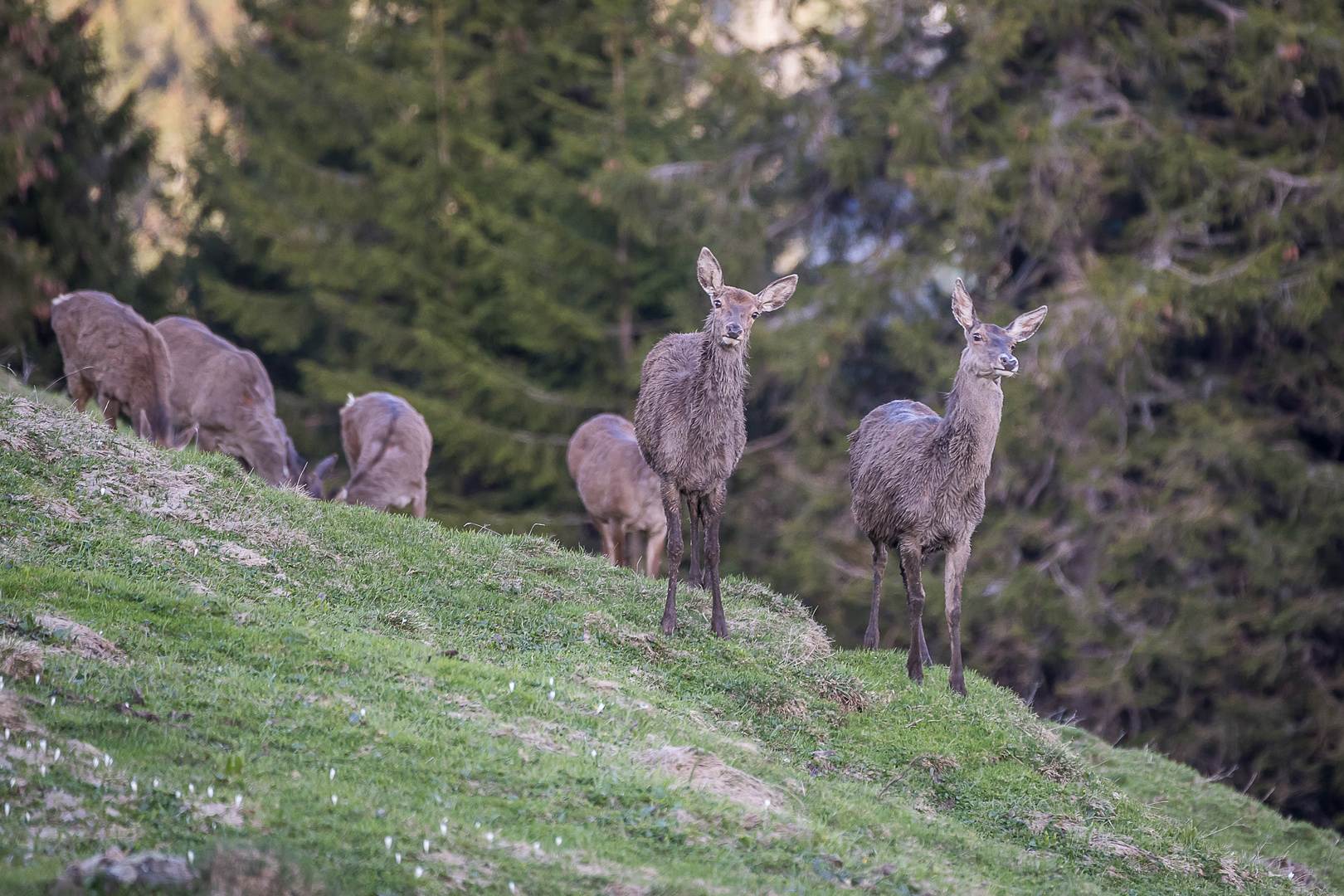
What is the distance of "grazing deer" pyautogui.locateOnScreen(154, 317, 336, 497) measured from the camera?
15922mm

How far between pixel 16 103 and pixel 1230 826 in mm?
26968

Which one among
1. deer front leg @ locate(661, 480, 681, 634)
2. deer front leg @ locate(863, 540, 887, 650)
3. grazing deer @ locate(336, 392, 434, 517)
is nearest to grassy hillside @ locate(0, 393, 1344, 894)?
deer front leg @ locate(661, 480, 681, 634)

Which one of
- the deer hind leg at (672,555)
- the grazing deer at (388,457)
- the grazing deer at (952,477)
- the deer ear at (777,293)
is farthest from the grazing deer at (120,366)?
the grazing deer at (952,477)

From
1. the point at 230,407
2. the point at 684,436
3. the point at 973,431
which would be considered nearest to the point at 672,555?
the point at 684,436

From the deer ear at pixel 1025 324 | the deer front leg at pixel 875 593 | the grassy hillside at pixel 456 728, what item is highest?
the deer ear at pixel 1025 324

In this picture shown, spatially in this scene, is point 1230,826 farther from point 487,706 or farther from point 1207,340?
point 1207,340

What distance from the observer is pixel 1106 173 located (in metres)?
24.9

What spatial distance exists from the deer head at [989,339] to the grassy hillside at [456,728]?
2743 mm

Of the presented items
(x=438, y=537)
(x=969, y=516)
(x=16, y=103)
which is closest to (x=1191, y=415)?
(x=969, y=516)

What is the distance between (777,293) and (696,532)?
7.65 feet

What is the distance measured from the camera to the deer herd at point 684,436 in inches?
444

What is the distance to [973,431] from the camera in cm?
1130

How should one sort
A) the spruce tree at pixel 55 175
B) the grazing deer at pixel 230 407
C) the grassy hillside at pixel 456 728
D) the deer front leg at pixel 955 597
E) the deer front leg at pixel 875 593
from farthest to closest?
the spruce tree at pixel 55 175
the grazing deer at pixel 230 407
the deer front leg at pixel 875 593
the deer front leg at pixel 955 597
the grassy hillside at pixel 456 728

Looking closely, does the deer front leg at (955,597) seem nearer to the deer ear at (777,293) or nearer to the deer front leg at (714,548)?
the deer front leg at (714,548)
